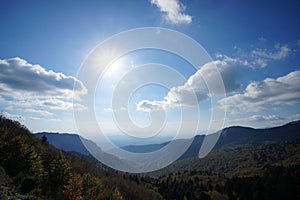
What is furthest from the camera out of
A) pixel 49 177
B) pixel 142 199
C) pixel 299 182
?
pixel 299 182

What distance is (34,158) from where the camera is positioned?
50719 millimetres

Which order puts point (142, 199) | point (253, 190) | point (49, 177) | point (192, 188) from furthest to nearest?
point (192, 188) → point (253, 190) → point (142, 199) → point (49, 177)

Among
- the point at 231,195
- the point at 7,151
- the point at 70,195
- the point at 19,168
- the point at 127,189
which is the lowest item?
the point at 231,195

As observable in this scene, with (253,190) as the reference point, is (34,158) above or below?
above

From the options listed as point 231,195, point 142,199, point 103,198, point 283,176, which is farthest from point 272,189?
point 103,198

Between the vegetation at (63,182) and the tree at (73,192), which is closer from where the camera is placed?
the vegetation at (63,182)

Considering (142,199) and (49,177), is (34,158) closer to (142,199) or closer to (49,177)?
(49,177)

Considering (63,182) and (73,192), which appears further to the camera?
(63,182)

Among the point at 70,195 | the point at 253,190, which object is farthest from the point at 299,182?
the point at 70,195

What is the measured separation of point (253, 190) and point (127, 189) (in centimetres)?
7198

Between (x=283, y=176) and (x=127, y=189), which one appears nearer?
(x=127, y=189)

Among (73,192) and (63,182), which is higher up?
(63,182)

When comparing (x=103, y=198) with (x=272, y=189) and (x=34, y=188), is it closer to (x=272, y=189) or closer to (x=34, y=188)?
(x=34, y=188)

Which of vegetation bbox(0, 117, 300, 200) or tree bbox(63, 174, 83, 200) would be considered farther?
tree bbox(63, 174, 83, 200)
